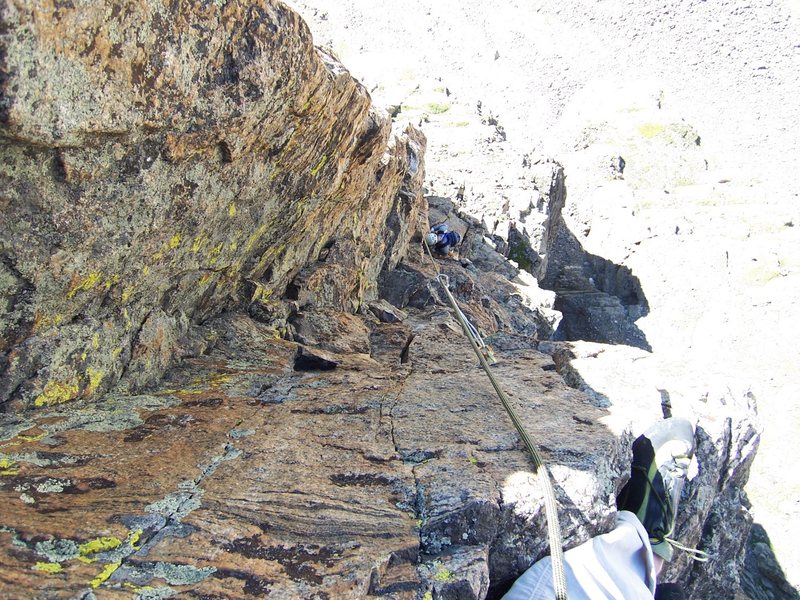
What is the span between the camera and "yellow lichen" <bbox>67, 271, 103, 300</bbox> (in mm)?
5648

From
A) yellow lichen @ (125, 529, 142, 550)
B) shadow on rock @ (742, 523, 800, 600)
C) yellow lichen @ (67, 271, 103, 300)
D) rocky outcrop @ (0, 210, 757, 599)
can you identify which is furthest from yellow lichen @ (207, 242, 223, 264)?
shadow on rock @ (742, 523, 800, 600)

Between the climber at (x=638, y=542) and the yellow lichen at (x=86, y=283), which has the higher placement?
the yellow lichen at (x=86, y=283)

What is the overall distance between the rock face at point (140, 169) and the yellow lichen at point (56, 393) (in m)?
0.02

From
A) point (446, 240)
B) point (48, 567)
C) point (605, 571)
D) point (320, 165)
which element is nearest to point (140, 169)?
point (48, 567)

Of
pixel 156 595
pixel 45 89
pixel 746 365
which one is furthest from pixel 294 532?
pixel 746 365

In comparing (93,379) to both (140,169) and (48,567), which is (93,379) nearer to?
(140,169)

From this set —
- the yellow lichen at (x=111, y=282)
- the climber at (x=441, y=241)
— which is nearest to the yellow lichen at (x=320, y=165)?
the yellow lichen at (x=111, y=282)

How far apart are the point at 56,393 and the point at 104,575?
8.43ft

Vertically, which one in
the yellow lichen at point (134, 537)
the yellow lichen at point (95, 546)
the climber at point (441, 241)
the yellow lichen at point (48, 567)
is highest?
the climber at point (441, 241)

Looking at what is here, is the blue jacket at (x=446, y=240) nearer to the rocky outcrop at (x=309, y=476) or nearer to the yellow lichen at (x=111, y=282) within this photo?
the rocky outcrop at (x=309, y=476)

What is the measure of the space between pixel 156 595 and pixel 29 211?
297 cm

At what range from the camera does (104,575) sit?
374cm

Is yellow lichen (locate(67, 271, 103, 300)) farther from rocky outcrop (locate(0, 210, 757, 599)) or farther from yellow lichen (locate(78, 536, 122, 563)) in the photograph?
yellow lichen (locate(78, 536, 122, 563))

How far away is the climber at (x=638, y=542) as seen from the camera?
5.33 m
